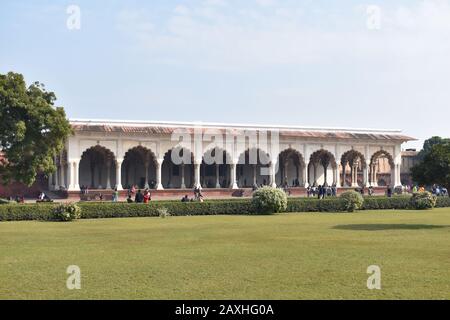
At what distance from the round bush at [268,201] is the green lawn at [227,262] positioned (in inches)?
324

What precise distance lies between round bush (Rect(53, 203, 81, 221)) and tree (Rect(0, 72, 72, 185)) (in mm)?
7584

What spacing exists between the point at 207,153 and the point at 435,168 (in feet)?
92.0

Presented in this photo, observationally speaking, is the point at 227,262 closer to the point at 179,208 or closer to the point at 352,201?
the point at 179,208

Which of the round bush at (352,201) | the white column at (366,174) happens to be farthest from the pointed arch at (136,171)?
the round bush at (352,201)

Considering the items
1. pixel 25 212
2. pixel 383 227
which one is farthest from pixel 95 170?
pixel 383 227

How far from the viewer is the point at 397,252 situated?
12.9m

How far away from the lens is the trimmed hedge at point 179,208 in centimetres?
2434

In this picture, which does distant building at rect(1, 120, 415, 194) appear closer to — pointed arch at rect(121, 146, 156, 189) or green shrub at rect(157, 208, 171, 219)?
pointed arch at rect(121, 146, 156, 189)

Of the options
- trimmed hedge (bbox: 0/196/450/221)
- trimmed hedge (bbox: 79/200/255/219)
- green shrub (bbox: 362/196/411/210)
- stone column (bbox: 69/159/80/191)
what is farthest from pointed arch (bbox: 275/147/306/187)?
trimmed hedge (bbox: 79/200/255/219)

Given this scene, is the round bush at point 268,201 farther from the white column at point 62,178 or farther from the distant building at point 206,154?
the white column at point 62,178

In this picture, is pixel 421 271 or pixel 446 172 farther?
pixel 446 172
